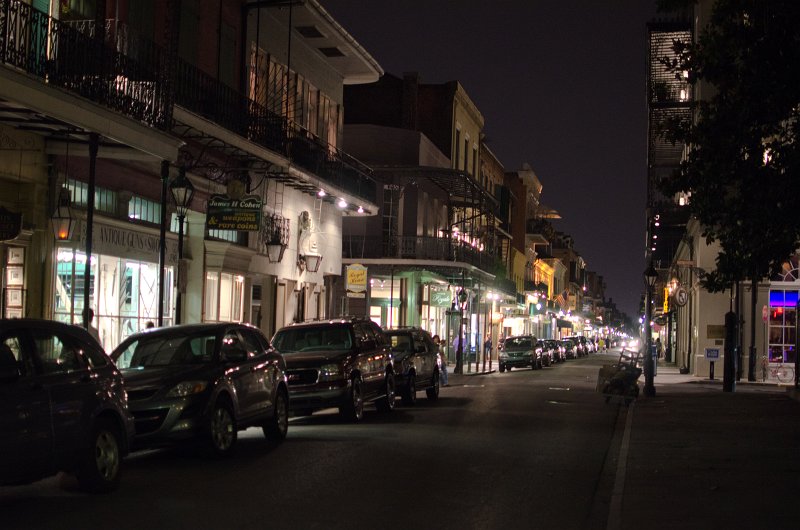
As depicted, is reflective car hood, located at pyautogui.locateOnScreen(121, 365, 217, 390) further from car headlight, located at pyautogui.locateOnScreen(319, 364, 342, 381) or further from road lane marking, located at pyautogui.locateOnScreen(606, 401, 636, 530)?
road lane marking, located at pyautogui.locateOnScreen(606, 401, 636, 530)

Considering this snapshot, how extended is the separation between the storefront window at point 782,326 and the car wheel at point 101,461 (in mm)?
A: 32053

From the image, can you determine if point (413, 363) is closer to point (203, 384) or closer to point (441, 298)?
point (203, 384)

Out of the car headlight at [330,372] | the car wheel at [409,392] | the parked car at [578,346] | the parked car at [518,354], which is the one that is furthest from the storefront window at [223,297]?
the parked car at [578,346]

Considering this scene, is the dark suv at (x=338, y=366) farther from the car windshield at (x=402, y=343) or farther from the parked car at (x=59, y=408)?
the parked car at (x=59, y=408)

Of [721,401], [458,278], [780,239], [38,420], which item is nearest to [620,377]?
[721,401]

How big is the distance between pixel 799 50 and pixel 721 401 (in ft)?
42.6

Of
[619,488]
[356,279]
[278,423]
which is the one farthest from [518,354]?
[619,488]

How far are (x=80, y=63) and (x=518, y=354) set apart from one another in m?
36.7

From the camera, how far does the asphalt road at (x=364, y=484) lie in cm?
984

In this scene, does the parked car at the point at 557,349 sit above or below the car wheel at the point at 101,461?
below

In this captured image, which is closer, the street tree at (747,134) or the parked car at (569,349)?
the street tree at (747,134)

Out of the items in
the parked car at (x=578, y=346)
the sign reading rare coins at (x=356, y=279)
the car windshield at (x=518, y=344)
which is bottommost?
the parked car at (x=578, y=346)

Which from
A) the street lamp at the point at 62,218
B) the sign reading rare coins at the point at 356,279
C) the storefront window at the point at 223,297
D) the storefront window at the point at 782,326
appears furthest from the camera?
the storefront window at the point at 782,326

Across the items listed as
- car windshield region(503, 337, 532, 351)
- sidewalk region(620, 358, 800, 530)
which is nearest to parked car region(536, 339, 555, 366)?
car windshield region(503, 337, 532, 351)
